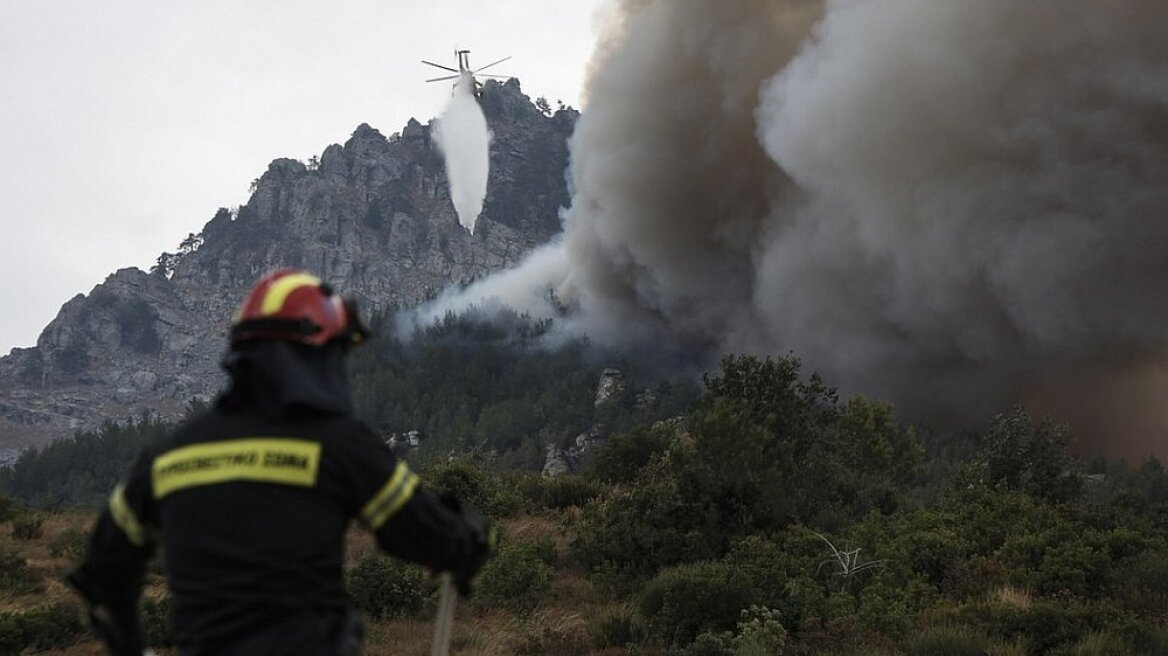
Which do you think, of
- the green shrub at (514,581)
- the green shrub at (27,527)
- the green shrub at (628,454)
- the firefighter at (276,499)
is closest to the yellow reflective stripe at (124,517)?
the firefighter at (276,499)

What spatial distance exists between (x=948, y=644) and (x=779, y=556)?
4.14 m

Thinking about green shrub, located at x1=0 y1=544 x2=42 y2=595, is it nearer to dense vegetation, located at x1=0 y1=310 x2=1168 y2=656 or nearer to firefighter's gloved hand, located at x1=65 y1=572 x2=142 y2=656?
dense vegetation, located at x1=0 y1=310 x2=1168 y2=656

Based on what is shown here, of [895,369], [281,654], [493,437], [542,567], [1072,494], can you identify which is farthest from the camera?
[493,437]

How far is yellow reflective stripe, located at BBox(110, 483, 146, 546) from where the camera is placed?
9.63 ft

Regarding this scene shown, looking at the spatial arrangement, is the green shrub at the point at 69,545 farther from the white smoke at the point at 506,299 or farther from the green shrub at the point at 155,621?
the white smoke at the point at 506,299

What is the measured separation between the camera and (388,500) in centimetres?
281

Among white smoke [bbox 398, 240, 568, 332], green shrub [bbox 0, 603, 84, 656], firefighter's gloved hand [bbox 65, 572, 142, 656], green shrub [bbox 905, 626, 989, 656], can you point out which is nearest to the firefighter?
firefighter's gloved hand [bbox 65, 572, 142, 656]

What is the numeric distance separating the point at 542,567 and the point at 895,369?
194ft

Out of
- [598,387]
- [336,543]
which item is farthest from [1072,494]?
[598,387]

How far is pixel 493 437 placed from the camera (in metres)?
97.6

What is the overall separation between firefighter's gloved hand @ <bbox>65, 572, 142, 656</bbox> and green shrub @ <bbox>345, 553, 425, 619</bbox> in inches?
327

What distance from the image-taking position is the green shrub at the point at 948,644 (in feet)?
27.5

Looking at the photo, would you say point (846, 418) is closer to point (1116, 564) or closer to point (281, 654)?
point (1116, 564)

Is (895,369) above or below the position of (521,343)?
below
